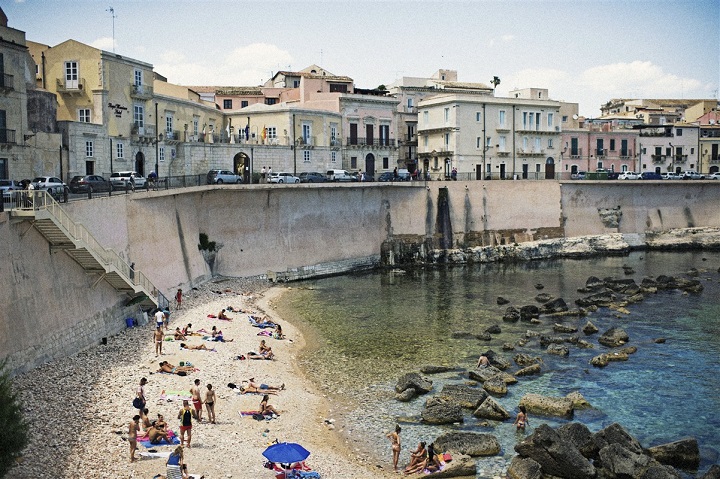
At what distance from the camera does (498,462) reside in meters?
20.6

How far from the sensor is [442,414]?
77.0ft

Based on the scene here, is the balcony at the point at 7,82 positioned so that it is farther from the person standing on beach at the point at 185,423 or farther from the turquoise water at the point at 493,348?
the person standing on beach at the point at 185,423

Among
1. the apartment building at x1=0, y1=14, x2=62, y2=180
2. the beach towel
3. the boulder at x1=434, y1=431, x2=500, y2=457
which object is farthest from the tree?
the apartment building at x1=0, y1=14, x2=62, y2=180

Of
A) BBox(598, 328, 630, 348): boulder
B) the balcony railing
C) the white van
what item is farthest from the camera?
the white van

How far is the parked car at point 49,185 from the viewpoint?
90.2 ft

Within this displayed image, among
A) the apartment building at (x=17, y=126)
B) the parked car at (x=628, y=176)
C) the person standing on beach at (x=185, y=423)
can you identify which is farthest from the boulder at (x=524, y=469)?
the parked car at (x=628, y=176)

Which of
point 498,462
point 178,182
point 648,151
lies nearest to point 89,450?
point 498,462

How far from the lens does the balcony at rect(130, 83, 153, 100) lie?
45.0 meters

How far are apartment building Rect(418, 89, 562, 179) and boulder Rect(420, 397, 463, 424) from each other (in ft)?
127

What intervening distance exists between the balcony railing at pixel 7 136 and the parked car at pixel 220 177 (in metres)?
13.2

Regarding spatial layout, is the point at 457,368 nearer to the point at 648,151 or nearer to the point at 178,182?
the point at 178,182

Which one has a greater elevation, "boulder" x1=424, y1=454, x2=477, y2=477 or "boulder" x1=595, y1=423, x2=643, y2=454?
"boulder" x1=595, y1=423, x2=643, y2=454

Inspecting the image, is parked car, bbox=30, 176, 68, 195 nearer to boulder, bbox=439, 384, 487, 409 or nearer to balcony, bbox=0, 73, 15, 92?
balcony, bbox=0, 73, 15, 92

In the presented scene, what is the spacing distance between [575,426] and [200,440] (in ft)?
35.1
